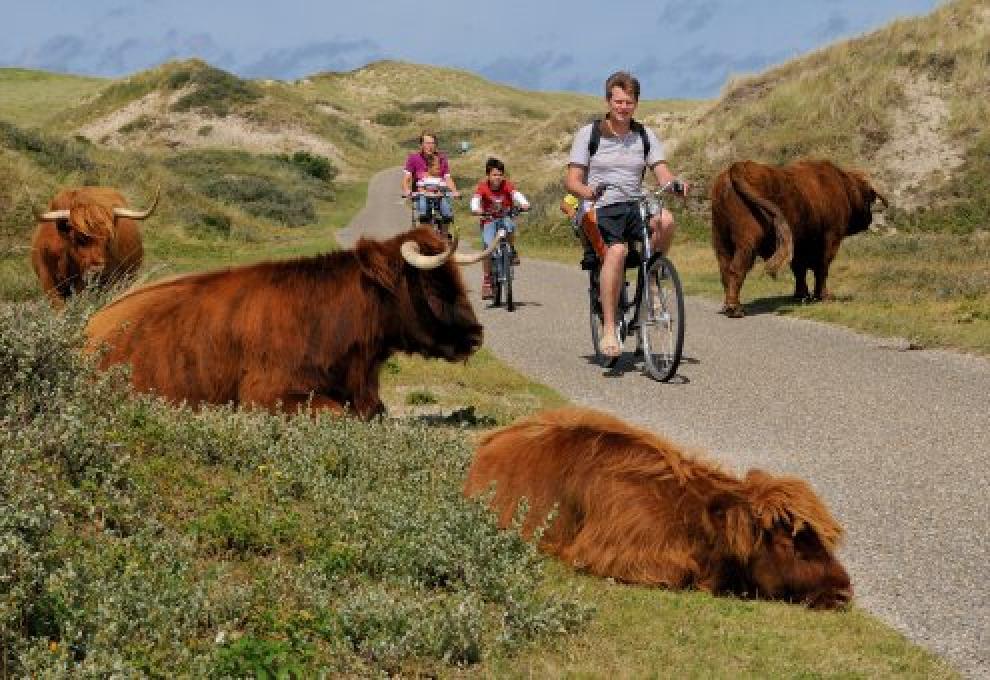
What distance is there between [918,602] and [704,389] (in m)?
5.33

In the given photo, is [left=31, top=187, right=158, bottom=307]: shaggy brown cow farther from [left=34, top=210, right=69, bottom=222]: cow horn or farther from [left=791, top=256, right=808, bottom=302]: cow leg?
[left=791, top=256, right=808, bottom=302]: cow leg

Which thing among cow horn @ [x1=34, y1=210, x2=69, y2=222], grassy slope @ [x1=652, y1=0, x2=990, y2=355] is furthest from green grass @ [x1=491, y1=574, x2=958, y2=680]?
cow horn @ [x1=34, y1=210, x2=69, y2=222]

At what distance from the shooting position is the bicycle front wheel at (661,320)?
1023 centimetres

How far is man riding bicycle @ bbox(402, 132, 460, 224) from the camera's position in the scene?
1622 cm

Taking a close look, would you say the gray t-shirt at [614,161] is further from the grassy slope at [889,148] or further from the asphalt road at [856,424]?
the grassy slope at [889,148]

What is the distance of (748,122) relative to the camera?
3397 cm

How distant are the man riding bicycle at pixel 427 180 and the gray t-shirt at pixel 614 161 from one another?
18.5 ft

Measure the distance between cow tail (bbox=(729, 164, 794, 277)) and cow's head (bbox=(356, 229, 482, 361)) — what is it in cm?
811

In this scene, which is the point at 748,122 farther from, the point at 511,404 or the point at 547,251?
the point at 511,404

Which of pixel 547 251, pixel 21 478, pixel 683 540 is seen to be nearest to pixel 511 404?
pixel 683 540

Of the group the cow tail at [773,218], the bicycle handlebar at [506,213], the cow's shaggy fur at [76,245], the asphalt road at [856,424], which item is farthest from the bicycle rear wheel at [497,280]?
the cow's shaggy fur at [76,245]

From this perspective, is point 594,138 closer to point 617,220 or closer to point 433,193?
point 617,220

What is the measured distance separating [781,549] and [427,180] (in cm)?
1179

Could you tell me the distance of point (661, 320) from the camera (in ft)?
34.6
